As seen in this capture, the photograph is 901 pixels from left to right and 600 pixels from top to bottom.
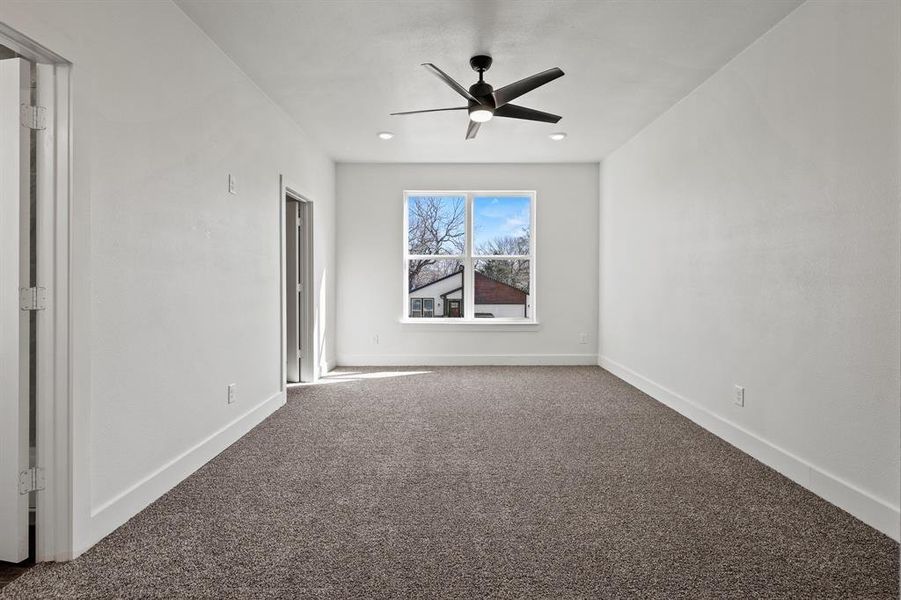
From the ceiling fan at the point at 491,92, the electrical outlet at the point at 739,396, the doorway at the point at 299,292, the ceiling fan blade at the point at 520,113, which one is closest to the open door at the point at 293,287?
the doorway at the point at 299,292

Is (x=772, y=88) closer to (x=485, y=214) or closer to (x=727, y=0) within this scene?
(x=727, y=0)

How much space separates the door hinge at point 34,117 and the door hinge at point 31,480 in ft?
4.31

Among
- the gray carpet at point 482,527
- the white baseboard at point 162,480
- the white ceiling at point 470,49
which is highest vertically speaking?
the white ceiling at point 470,49

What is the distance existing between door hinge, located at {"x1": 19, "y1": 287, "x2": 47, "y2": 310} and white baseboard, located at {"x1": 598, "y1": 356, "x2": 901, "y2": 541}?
3.18 meters

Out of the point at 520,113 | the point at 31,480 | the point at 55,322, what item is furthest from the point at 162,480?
the point at 520,113

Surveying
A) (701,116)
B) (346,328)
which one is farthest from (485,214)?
(701,116)

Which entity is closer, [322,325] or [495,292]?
[322,325]

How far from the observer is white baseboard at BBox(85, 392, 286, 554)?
84.4 inches

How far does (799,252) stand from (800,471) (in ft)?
3.91

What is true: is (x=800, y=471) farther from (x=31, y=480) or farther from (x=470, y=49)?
(x=31, y=480)

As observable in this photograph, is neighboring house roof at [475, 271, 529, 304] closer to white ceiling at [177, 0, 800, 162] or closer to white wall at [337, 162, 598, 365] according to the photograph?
white wall at [337, 162, 598, 365]

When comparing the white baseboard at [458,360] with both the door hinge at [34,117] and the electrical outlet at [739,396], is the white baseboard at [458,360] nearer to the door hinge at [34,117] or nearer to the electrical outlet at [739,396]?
the electrical outlet at [739,396]

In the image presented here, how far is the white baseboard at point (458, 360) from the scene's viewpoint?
6.64 meters

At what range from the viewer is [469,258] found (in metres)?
6.75
